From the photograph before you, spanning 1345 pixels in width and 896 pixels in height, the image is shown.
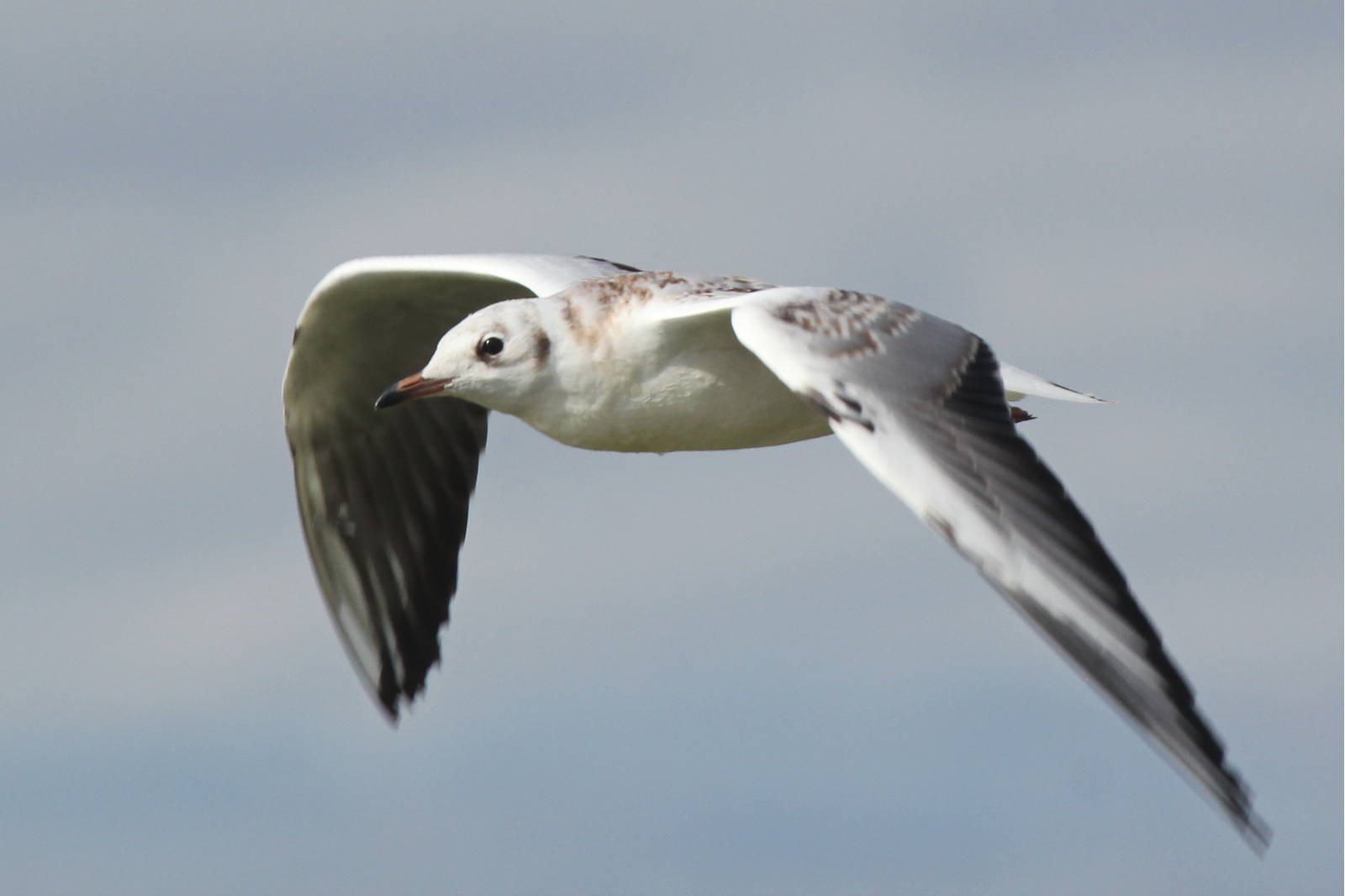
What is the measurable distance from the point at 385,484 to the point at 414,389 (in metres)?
3.19

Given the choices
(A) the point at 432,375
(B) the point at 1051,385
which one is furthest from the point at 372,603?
(B) the point at 1051,385

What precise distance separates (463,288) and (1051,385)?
370 cm

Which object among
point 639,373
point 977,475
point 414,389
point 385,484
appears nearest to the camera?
point 977,475

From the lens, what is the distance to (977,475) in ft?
30.2

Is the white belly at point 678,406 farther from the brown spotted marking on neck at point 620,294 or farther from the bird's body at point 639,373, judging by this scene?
the brown spotted marking on neck at point 620,294

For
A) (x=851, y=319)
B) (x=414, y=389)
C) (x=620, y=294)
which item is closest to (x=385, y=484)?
(x=414, y=389)

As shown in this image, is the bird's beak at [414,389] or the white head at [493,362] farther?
the bird's beak at [414,389]

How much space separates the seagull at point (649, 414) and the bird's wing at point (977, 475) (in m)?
0.01

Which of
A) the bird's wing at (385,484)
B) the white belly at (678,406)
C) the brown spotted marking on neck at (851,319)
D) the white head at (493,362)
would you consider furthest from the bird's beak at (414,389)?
the bird's wing at (385,484)

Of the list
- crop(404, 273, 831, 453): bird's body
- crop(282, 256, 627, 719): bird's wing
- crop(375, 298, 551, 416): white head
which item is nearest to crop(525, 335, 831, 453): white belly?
crop(404, 273, 831, 453): bird's body

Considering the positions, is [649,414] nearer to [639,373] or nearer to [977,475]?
[639,373]

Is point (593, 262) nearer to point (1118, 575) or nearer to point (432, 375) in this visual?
point (432, 375)

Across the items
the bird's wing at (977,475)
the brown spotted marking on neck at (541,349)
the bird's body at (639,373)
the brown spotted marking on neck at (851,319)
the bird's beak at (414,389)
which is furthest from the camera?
the bird's beak at (414,389)

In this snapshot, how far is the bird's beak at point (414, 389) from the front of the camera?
11570mm
